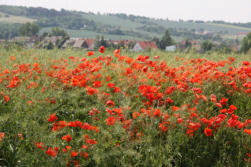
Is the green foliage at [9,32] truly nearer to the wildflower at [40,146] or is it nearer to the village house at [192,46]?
the village house at [192,46]

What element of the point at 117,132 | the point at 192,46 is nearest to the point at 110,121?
the point at 117,132

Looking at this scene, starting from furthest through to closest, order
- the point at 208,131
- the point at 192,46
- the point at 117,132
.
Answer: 1. the point at 192,46
2. the point at 208,131
3. the point at 117,132

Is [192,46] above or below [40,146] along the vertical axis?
above

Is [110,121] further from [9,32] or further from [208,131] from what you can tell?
[9,32]

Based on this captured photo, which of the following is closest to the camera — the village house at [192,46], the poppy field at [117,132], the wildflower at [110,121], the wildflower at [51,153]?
the wildflower at [51,153]

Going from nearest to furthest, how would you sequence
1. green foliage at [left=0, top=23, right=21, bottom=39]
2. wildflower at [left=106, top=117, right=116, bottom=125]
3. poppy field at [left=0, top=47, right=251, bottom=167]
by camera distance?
poppy field at [left=0, top=47, right=251, bottom=167] → wildflower at [left=106, top=117, right=116, bottom=125] → green foliage at [left=0, top=23, right=21, bottom=39]

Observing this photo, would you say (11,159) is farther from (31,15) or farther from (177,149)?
(31,15)

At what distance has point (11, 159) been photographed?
230cm

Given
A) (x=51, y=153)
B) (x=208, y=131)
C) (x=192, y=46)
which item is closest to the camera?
(x=51, y=153)

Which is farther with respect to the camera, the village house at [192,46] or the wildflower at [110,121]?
the village house at [192,46]

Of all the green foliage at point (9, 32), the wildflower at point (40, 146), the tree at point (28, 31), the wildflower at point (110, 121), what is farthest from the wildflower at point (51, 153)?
the green foliage at point (9, 32)

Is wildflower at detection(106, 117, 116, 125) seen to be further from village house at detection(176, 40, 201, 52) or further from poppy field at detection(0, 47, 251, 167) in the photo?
village house at detection(176, 40, 201, 52)

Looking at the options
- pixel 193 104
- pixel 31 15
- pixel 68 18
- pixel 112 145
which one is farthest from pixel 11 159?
pixel 31 15

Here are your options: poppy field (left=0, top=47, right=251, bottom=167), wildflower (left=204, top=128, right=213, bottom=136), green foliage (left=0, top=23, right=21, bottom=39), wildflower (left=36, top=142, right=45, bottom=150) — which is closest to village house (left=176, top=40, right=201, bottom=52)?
poppy field (left=0, top=47, right=251, bottom=167)
